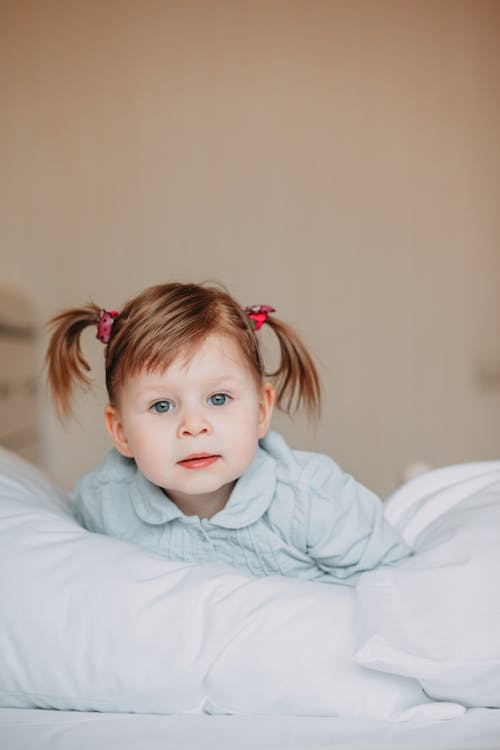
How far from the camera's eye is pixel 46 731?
854 millimetres

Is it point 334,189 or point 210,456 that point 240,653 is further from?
point 334,189

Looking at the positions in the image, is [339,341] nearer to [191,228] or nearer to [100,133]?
[191,228]

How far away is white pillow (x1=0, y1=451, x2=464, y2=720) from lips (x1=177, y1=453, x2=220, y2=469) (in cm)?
17

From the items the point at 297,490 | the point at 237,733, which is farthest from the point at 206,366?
the point at 237,733

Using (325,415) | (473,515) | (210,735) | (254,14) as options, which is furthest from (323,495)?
(254,14)

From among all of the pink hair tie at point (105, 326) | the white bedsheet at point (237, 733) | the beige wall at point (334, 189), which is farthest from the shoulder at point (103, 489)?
the beige wall at point (334, 189)

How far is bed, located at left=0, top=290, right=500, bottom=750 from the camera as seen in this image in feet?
2.81

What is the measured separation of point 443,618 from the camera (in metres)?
0.90

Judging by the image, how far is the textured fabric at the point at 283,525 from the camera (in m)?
1.23

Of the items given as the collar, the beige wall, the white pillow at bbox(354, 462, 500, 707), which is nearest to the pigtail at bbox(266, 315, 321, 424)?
the collar

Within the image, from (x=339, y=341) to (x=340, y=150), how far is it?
2.07ft

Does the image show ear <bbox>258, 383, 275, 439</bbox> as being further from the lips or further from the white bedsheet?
the white bedsheet

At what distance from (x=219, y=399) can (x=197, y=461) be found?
0.08 meters

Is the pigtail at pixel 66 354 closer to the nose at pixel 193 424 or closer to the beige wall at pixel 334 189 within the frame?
the nose at pixel 193 424
